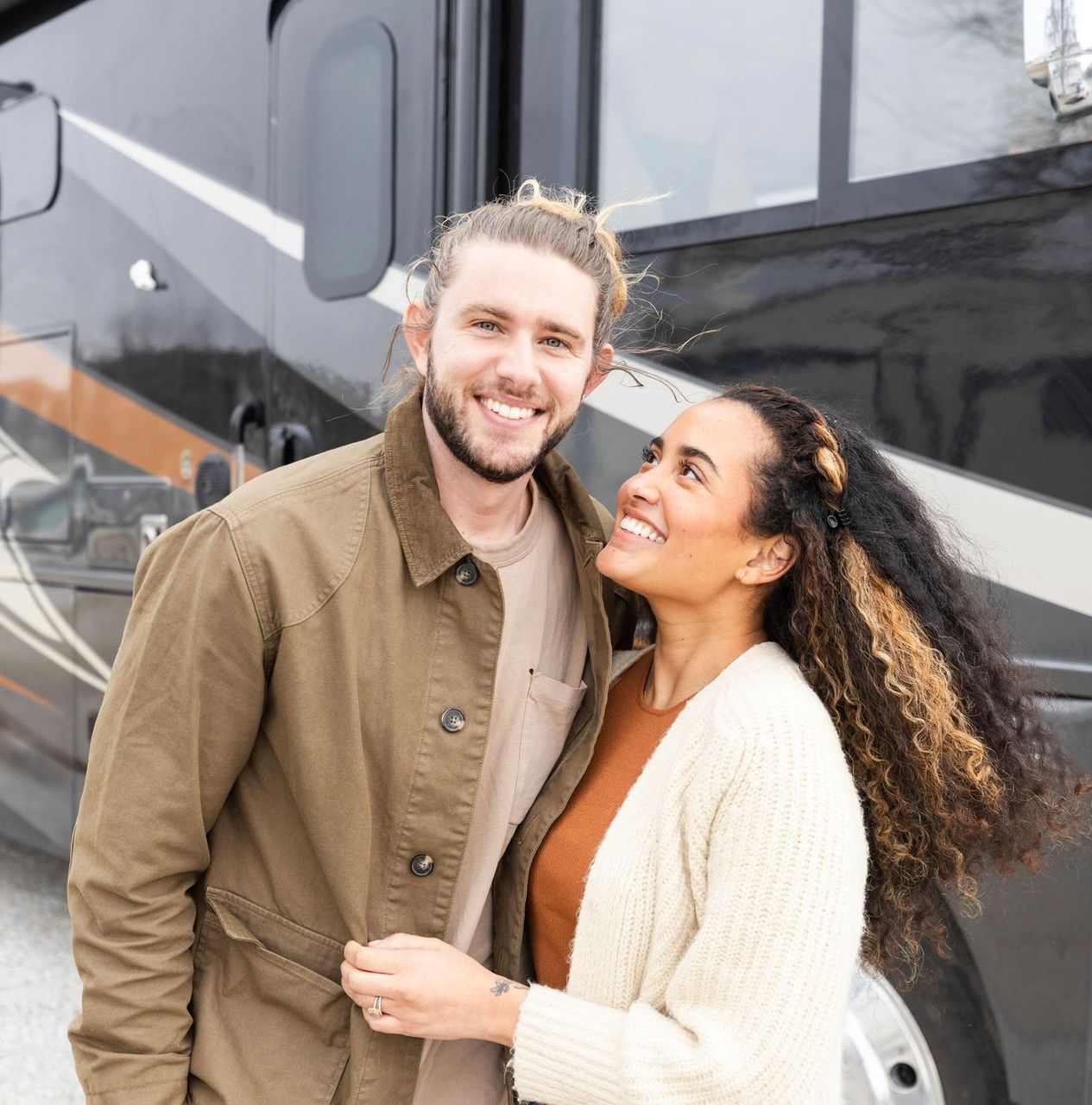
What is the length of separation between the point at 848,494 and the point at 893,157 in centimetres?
65

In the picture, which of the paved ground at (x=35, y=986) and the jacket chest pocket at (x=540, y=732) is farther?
the paved ground at (x=35, y=986)

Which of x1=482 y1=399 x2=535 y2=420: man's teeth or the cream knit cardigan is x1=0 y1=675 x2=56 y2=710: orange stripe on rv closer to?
x1=482 y1=399 x2=535 y2=420: man's teeth

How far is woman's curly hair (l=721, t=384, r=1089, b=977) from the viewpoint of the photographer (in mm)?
1591

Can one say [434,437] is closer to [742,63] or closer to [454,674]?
[454,674]

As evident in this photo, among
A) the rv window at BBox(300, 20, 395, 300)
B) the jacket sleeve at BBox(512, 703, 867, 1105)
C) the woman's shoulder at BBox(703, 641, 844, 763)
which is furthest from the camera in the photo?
the rv window at BBox(300, 20, 395, 300)

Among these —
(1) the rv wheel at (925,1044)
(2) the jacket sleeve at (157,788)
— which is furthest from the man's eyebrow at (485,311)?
(1) the rv wheel at (925,1044)

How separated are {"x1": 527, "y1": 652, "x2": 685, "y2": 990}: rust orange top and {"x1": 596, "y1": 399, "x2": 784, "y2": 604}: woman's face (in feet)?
0.66

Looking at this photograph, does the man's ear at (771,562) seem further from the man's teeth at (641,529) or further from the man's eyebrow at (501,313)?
the man's eyebrow at (501,313)

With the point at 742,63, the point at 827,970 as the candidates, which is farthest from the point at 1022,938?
the point at 742,63

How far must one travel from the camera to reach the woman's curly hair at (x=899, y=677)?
1.59 m

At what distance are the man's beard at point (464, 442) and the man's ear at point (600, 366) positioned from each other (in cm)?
16

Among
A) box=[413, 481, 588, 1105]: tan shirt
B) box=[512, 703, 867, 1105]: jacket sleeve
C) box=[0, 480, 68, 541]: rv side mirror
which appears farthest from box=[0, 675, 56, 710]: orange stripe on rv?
box=[512, 703, 867, 1105]: jacket sleeve

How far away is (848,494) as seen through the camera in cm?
170

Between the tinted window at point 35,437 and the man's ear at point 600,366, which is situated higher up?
the man's ear at point 600,366
